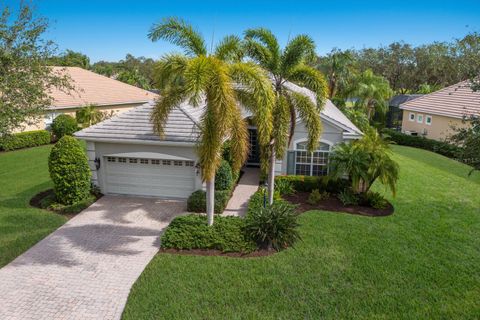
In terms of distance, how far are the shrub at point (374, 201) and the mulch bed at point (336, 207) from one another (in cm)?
15

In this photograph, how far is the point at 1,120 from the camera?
37.7 ft

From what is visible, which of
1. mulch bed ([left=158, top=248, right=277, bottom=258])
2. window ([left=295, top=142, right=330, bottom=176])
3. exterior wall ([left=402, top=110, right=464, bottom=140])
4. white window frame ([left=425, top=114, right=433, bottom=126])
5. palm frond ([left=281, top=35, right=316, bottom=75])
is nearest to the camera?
mulch bed ([left=158, top=248, right=277, bottom=258])

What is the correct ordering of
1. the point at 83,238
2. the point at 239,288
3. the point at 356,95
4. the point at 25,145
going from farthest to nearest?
the point at 356,95 → the point at 25,145 → the point at 83,238 → the point at 239,288

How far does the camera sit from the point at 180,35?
9992 mm

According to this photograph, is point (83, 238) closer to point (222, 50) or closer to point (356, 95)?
point (222, 50)

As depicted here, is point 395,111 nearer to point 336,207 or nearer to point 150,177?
point 336,207

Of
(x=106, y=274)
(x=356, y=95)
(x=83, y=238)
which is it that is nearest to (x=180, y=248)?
(x=106, y=274)

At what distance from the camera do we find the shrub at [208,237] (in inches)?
396

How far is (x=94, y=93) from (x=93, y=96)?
2.43 ft

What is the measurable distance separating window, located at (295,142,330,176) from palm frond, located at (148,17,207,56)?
295 inches

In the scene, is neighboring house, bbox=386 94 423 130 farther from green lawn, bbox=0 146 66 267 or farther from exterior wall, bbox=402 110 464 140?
green lawn, bbox=0 146 66 267

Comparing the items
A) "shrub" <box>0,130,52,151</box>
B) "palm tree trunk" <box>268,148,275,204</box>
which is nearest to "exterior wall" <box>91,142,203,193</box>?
"palm tree trunk" <box>268,148,275,204</box>

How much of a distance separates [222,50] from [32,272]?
793cm

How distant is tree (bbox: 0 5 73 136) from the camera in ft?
39.9
